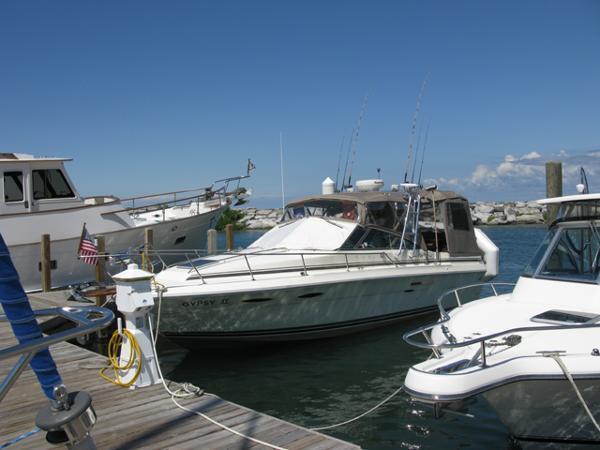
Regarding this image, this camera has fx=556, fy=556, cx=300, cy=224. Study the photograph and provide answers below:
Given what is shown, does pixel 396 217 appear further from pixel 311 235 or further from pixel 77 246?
pixel 77 246

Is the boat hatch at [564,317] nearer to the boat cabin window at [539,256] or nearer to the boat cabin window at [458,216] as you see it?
the boat cabin window at [539,256]

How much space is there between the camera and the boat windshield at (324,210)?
10930mm

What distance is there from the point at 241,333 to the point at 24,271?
23.1 ft

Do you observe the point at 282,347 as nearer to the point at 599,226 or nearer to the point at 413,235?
the point at 413,235

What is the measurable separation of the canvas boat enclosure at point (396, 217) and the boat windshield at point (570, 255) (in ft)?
13.7

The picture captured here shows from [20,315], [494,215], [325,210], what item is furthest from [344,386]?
[494,215]

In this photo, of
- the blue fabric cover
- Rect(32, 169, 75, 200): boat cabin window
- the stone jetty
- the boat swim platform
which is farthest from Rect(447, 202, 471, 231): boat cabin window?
the stone jetty

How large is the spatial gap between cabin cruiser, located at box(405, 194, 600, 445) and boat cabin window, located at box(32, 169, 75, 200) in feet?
36.0

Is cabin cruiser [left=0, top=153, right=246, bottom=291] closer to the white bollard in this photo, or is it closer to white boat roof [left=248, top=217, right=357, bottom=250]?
white boat roof [left=248, top=217, right=357, bottom=250]

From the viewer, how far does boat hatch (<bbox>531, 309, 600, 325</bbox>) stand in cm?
541

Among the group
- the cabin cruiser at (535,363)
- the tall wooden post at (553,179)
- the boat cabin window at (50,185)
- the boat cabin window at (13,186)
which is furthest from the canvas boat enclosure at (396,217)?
the boat cabin window at (13,186)

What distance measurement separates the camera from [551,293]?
6.23 m

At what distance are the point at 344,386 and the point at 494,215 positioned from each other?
4746 cm

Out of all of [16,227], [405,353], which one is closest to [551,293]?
[405,353]
